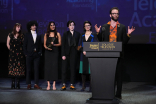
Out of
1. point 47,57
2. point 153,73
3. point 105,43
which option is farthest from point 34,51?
point 153,73

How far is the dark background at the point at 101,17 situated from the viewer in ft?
17.6

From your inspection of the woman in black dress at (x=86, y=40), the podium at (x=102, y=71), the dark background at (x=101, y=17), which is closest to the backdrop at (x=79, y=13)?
the dark background at (x=101, y=17)

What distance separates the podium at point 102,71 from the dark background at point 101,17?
2692 mm

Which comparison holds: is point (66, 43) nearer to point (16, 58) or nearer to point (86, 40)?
point (86, 40)

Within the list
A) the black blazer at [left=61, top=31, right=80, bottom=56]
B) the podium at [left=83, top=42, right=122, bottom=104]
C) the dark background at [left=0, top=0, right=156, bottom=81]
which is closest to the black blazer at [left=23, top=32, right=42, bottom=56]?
the black blazer at [left=61, top=31, right=80, bottom=56]

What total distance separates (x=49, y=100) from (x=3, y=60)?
400cm

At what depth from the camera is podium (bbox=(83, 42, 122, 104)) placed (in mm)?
2869

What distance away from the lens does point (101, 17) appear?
18.0 feet

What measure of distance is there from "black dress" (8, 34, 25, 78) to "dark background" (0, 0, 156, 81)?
1031 mm

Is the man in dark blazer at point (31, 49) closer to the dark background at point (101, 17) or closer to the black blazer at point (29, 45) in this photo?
the black blazer at point (29, 45)

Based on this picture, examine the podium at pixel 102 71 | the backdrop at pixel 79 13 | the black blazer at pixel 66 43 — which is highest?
the backdrop at pixel 79 13

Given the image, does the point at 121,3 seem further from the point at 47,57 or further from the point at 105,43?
the point at 105,43

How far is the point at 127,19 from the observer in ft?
17.7

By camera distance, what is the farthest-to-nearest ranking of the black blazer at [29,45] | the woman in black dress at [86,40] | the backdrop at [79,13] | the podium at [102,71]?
the backdrop at [79,13], the black blazer at [29,45], the woman in black dress at [86,40], the podium at [102,71]
